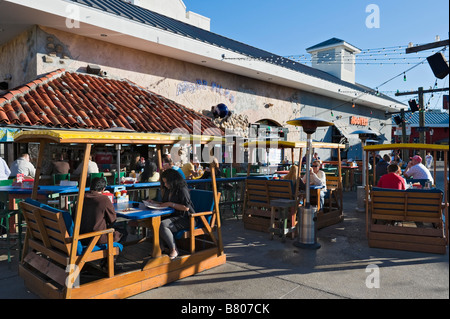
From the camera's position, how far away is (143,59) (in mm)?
12492

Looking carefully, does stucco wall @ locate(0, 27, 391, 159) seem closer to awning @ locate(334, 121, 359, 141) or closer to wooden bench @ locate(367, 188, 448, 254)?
awning @ locate(334, 121, 359, 141)

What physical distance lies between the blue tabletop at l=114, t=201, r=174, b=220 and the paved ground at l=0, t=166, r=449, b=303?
37.5 inches

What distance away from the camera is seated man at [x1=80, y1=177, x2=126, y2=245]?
395 centimetres

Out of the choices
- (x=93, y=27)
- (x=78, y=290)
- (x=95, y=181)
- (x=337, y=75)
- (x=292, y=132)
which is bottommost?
(x=78, y=290)

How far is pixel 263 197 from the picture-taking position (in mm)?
7227

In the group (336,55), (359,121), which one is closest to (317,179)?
(359,121)

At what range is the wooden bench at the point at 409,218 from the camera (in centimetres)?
568

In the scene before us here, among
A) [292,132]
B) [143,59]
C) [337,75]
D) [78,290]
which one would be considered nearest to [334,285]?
[78,290]

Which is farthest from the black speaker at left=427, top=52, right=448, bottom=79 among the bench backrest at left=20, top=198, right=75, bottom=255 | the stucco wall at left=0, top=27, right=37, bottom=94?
the stucco wall at left=0, top=27, right=37, bottom=94

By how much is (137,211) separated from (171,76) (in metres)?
9.63

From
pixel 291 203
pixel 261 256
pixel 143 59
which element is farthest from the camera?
pixel 143 59

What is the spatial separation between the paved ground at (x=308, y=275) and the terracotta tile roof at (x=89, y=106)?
4.21 m
